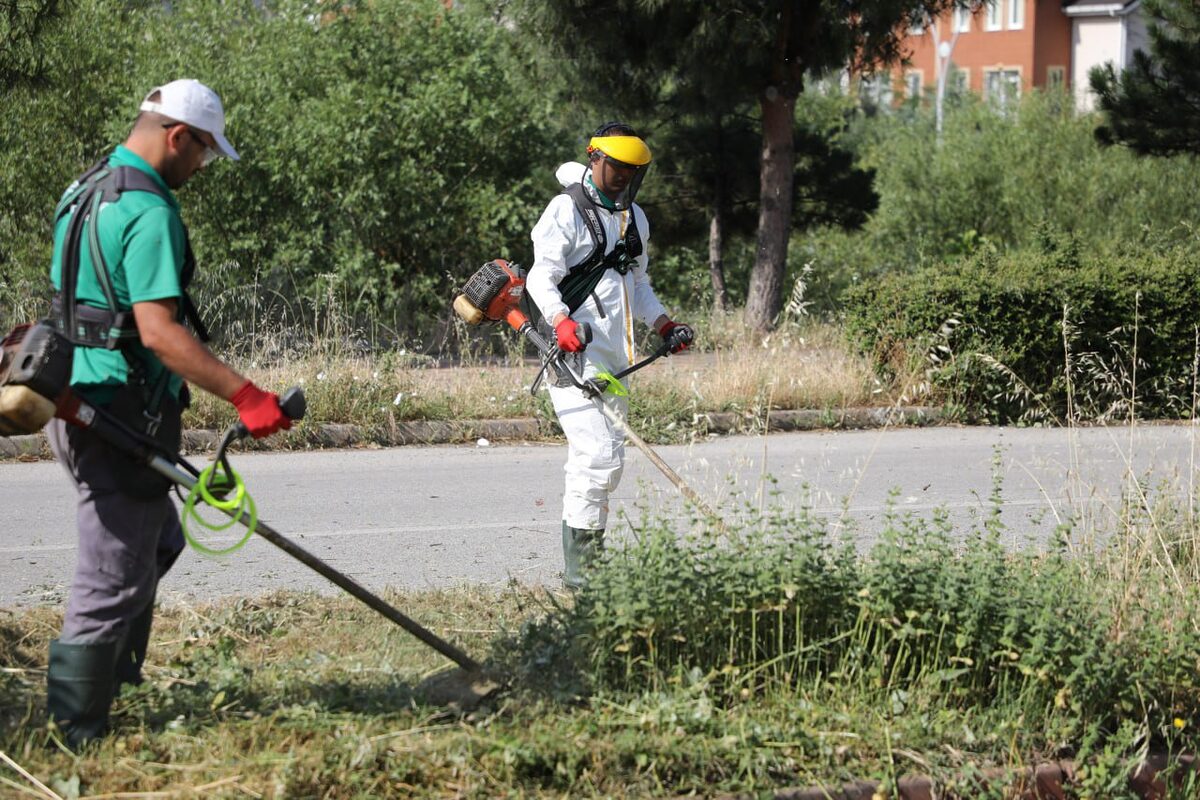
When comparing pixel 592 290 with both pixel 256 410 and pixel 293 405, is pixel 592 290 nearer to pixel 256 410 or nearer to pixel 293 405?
pixel 293 405

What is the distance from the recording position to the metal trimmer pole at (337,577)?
12.7ft

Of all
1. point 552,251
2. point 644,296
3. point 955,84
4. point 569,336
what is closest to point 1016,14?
point 955,84

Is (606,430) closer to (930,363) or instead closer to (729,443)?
(729,443)

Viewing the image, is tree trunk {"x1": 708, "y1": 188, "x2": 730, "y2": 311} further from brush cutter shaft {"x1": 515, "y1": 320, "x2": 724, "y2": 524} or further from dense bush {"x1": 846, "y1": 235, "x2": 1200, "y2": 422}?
brush cutter shaft {"x1": 515, "y1": 320, "x2": 724, "y2": 524}

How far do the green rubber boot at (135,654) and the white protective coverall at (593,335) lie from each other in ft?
6.65

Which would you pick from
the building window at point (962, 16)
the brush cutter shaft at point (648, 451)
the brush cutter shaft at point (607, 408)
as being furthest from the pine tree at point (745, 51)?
the brush cutter shaft at point (648, 451)

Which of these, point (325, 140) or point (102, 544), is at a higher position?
point (325, 140)

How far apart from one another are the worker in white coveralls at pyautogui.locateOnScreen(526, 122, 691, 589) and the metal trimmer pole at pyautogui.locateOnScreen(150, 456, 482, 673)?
124cm

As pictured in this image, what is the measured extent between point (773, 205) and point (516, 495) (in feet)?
23.9

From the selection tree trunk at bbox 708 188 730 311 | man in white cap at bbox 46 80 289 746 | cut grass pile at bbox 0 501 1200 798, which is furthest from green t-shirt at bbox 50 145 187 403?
tree trunk at bbox 708 188 730 311

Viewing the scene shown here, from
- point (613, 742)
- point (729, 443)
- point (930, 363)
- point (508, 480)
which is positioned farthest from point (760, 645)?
point (930, 363)

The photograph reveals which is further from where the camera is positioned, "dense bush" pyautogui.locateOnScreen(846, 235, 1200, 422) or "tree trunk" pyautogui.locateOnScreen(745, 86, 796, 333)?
"tree trunk" pyautogui.locateOnScreen(745, 86, 796, 333)

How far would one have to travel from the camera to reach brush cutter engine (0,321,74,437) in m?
3.61

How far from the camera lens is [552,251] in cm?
584
